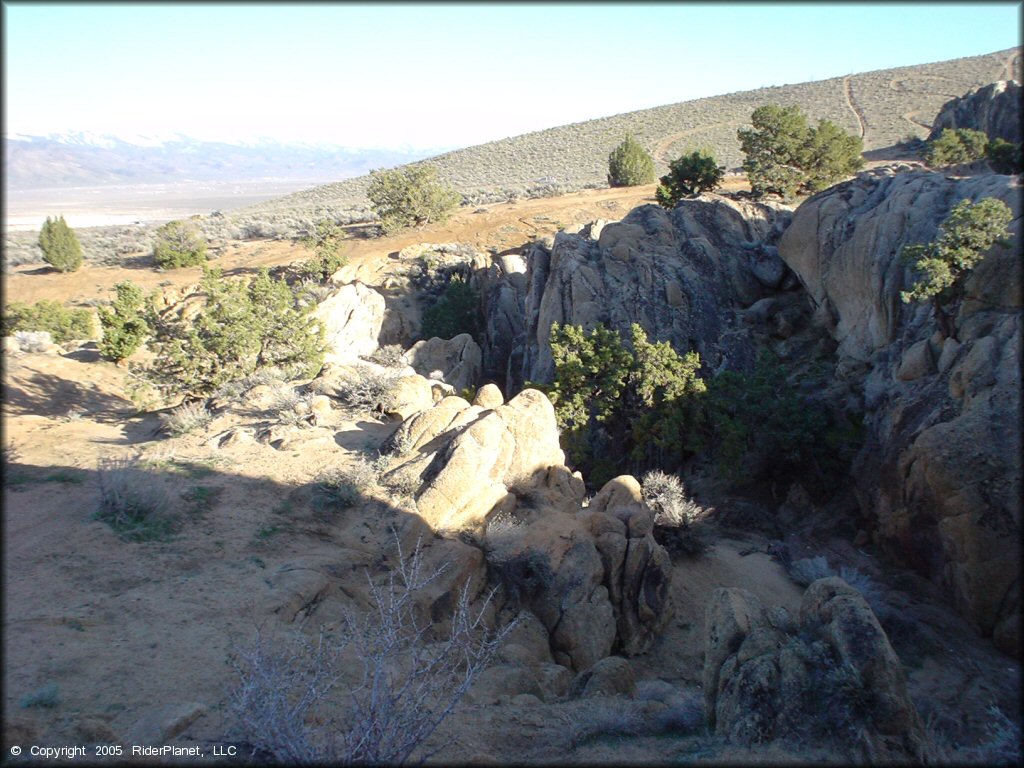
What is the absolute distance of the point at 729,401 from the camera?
1519 centimetres

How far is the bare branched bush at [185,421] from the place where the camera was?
502 inches

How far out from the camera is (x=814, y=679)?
6047 mm

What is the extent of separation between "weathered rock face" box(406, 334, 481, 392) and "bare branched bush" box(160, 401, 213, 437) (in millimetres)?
9468

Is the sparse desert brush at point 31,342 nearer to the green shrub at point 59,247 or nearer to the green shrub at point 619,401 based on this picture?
the green shrub at point 59,247

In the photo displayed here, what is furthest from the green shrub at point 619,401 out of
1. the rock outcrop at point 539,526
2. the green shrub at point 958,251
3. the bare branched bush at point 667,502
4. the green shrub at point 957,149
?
the green shrub at point 957,149

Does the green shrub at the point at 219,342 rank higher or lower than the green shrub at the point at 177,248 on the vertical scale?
lower

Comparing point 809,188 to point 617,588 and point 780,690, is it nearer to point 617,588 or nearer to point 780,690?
point 617,588

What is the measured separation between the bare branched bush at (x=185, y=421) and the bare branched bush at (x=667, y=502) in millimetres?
9213

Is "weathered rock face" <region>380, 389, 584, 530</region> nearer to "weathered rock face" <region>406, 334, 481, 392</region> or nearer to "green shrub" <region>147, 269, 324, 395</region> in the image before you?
"green shrub" <region>147, 269, 324, 395</region>

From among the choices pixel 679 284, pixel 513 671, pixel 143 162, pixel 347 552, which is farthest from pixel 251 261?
pixel 143 162

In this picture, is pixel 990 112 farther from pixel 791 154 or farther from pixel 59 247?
pixel 59 247

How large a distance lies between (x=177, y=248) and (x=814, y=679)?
3739 cm

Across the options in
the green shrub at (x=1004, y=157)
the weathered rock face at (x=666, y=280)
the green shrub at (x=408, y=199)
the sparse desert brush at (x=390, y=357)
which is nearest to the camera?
the weathered rock face at (x=666, y=280)

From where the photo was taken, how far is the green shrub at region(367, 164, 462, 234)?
34.8 metres
